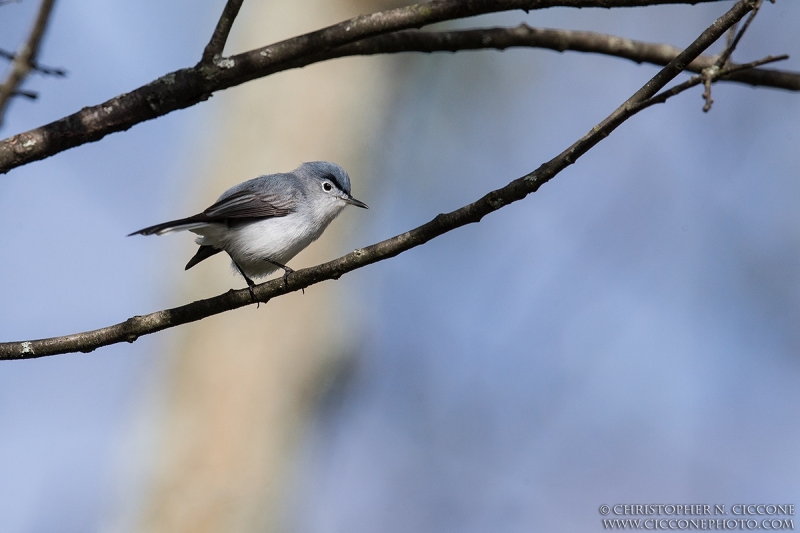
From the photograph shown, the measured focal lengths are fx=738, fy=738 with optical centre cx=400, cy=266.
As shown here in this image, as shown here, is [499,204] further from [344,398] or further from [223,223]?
[344,398]

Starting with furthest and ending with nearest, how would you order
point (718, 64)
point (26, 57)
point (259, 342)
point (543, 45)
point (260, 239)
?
point (259, 342), point (260, 239), point (543, 45), point (718, 64), point (26, 57)

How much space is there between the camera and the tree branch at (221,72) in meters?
2.68

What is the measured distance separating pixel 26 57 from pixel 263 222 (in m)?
2.20

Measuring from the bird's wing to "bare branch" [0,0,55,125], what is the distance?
1960 millimetres

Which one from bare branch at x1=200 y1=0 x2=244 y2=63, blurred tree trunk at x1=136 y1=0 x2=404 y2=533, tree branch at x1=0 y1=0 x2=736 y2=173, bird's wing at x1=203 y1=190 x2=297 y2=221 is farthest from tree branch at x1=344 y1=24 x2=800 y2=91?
blurred tree trunk at x1=136 y1=0 x2=404 y2=533

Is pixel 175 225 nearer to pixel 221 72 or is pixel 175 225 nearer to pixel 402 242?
pixel 221 72

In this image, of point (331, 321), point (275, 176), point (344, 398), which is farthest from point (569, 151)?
point (344, 398)

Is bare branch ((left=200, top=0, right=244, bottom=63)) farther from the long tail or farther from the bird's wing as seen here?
the bird's wing

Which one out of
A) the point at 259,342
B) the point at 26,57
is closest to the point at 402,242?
the point at 26,57

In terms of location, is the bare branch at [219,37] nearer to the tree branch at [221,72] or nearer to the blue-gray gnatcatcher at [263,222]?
the tree branch at [221,72]

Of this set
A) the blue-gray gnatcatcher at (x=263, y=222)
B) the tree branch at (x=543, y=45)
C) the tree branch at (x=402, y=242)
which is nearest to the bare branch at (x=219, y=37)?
the tree branch at (x=543, y=45)

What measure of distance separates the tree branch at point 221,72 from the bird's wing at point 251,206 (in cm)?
101

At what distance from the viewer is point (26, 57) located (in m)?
1.71

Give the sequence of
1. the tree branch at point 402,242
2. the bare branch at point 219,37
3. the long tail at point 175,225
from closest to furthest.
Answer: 1. the tree branch at point 402,242
2. the bare branch at point 219,37
3. the long tail at point 175,225
